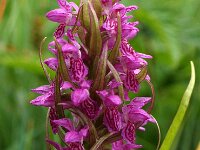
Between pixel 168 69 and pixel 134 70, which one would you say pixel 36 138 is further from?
pixel 134 70

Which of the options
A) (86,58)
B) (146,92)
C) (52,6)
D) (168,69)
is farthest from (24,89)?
(86,58)

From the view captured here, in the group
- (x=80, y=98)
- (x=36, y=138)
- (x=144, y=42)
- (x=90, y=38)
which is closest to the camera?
(x=80, y=98)

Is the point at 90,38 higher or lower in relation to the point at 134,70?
higher

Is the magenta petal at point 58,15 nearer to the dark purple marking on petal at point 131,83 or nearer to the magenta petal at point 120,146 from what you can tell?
the dark purple marking on petal at point 131,83

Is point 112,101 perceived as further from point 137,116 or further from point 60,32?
point 60,32

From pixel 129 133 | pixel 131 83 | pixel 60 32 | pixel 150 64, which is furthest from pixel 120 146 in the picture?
pixel 150 64

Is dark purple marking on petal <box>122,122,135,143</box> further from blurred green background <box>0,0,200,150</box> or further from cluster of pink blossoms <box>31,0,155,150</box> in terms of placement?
blurred green background <box>0,0,200,150</box>

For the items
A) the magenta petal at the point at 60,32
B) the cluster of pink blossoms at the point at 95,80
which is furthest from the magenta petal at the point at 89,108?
the magenta petal at the point at 60,32

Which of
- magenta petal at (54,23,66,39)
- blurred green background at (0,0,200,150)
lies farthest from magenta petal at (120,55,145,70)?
blurred green background at (0,0,200,150)
